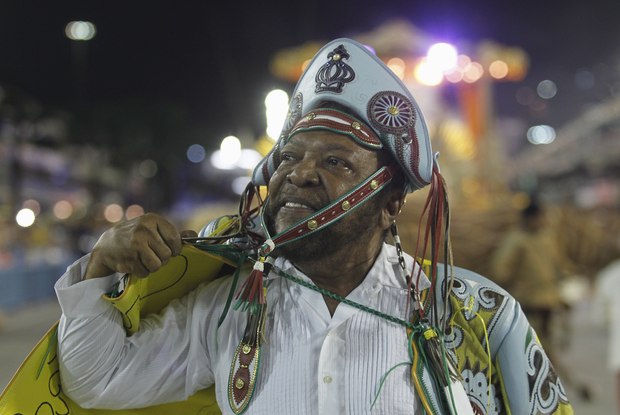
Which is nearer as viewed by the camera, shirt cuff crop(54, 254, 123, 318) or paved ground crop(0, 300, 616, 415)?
shirt cuff crop(54, 254, 123, 318)

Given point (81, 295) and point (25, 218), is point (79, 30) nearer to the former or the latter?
point (25, 218)

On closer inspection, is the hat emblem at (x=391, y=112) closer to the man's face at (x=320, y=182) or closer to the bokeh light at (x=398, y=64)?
the man's face at (x=320, y=182)

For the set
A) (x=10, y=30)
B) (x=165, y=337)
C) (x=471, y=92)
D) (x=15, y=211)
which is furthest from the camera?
(x=15, y=211)

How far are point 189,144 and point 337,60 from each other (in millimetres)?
31562

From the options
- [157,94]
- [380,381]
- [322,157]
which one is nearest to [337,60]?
[322,157]

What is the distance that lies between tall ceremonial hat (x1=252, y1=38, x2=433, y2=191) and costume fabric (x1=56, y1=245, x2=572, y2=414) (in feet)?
0.94

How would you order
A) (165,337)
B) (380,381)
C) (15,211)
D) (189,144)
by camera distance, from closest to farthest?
(380,381) → (165,337) → (15,211) → (189,144)

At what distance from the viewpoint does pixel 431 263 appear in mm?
1955

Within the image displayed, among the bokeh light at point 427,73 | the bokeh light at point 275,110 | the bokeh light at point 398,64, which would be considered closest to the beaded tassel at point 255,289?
the bokeh light at point 275,110

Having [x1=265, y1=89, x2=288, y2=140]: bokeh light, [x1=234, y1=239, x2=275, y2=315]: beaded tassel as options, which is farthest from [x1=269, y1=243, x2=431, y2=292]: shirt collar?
[x1=265, y1=89, x2=288, y2=140]: bokeh light

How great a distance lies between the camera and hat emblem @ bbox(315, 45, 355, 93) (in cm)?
192

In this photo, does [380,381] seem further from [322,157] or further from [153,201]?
[153,201]

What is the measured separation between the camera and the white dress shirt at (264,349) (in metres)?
1.74

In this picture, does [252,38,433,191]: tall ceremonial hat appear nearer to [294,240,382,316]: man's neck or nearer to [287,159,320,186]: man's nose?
[287,159,320,186]: man's nose
